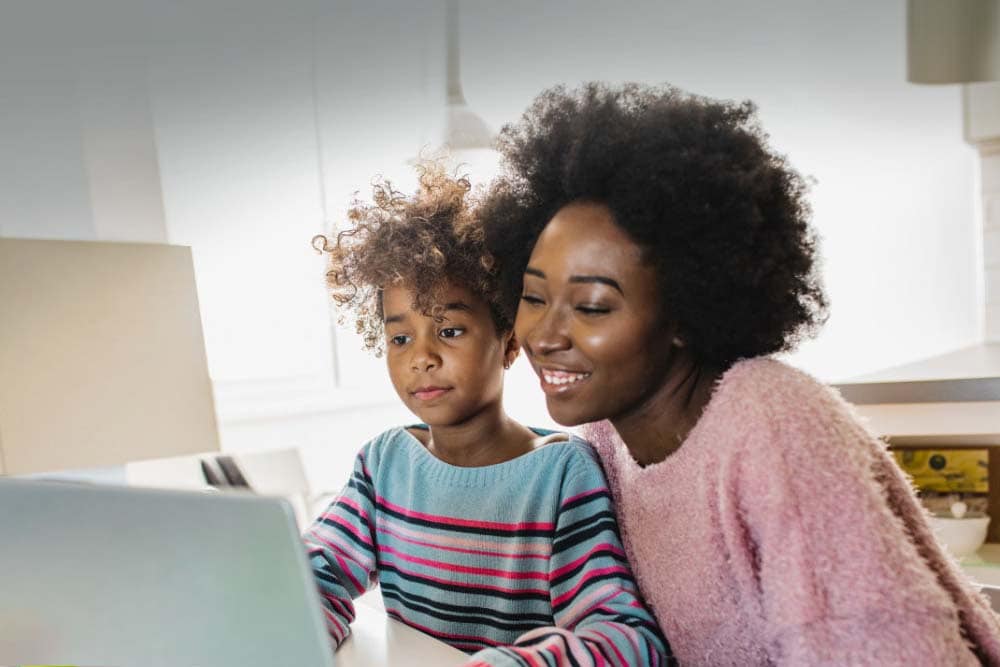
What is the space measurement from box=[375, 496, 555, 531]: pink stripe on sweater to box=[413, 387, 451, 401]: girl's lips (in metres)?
0.14

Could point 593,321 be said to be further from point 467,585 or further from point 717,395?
point 467,585

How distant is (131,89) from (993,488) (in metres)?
1.58

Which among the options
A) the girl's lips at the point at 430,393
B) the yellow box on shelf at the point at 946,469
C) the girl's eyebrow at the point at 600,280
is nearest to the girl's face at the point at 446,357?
the girl's lips at the point at 430,393

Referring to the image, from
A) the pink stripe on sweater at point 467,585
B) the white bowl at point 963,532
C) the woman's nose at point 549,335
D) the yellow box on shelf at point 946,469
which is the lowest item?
the white bowl at point 963,532

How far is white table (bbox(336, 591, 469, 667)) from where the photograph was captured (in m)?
0.76

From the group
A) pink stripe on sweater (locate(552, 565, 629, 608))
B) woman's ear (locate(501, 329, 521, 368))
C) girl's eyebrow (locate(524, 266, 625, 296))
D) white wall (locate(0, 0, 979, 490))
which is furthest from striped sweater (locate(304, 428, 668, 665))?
white wall (locate(0, 0, 979, 490))

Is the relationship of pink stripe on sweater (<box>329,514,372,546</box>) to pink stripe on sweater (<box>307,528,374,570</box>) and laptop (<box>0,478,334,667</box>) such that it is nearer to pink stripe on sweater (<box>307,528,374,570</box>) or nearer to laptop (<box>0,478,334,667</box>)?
pink stripe on sweater (<box>307,528,374,570</box>)

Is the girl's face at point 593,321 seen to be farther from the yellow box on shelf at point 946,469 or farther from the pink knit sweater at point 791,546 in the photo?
the yellow box on shelf at point 946,469

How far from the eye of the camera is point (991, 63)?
4.62 feet

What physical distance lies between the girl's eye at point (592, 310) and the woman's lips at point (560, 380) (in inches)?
2.1

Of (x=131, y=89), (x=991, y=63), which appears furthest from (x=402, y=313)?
(x=991, y=63)

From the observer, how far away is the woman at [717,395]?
1.86ft

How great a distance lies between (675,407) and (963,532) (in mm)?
777

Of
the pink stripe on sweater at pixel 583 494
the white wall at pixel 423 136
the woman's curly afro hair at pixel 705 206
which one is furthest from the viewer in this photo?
the white wall at pixel 423 136
